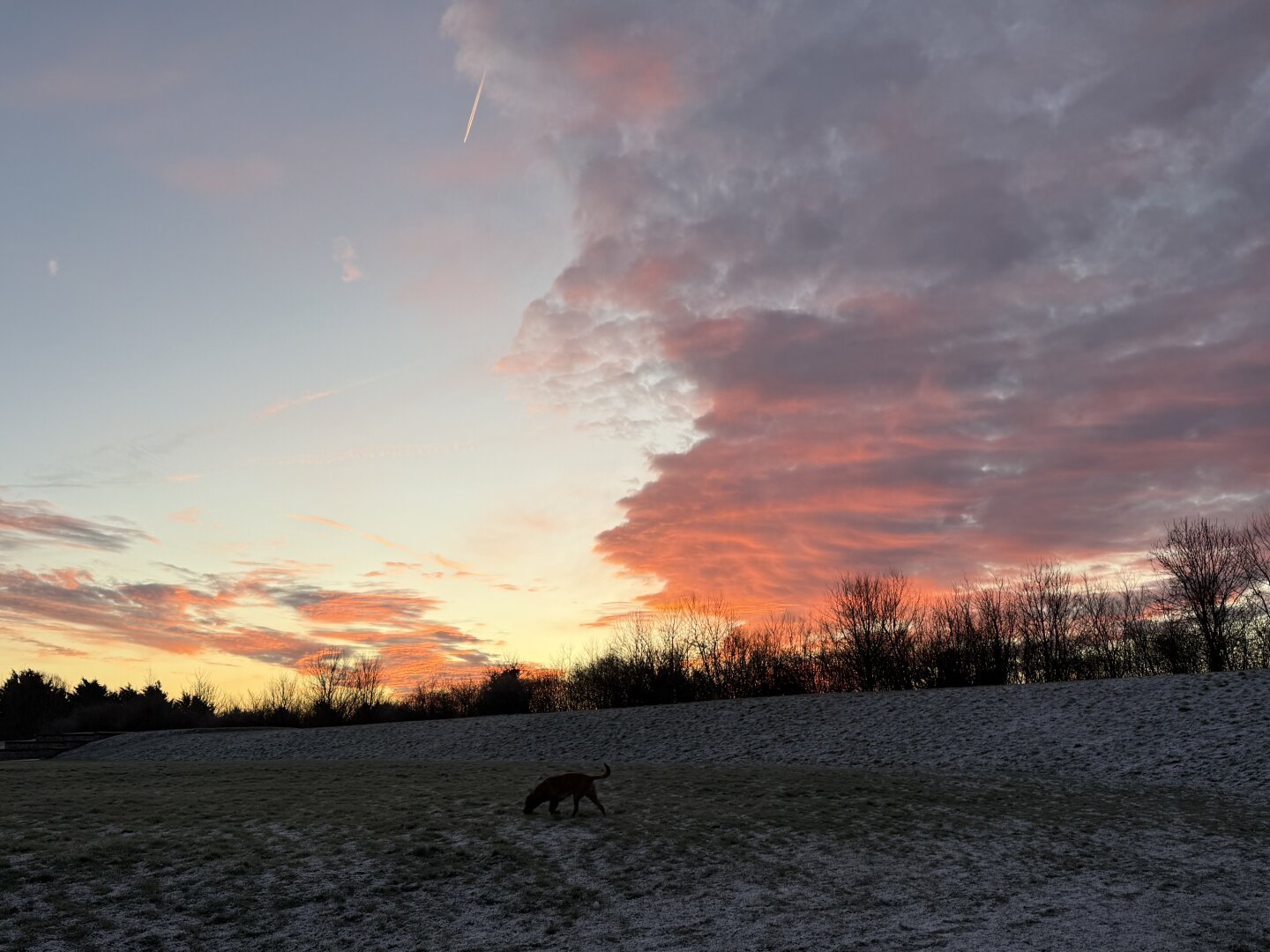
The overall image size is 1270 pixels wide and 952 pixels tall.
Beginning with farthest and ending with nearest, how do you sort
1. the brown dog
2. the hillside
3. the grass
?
Answer: the hillside
the brown dog
the grass

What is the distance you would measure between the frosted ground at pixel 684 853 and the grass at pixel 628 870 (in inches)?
2.0

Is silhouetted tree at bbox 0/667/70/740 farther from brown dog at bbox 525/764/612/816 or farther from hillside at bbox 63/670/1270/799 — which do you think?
brown dog at bbox 525/764/612/816

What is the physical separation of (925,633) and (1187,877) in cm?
4113

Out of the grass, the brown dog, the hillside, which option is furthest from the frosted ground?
the brown dog

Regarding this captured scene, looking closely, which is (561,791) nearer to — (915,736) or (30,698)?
(915,736)

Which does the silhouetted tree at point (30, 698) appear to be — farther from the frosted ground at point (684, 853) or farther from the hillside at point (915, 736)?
the frosted ground at point (684, 853)

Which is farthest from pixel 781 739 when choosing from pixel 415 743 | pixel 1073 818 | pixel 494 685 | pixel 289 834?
pixel 494 685

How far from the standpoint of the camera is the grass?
398 inches

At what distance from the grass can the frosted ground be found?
2.0 inches

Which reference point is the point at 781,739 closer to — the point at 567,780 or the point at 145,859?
the point at 567,780

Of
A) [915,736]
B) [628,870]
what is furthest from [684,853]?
[915,736]

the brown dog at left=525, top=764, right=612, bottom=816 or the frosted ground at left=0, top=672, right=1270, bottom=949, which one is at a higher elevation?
the brown dog at left=525, top=764, right=612, bottom=816

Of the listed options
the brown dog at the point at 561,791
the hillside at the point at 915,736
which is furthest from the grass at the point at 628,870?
the hillside at the point at 915,736

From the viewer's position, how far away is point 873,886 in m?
12.2
